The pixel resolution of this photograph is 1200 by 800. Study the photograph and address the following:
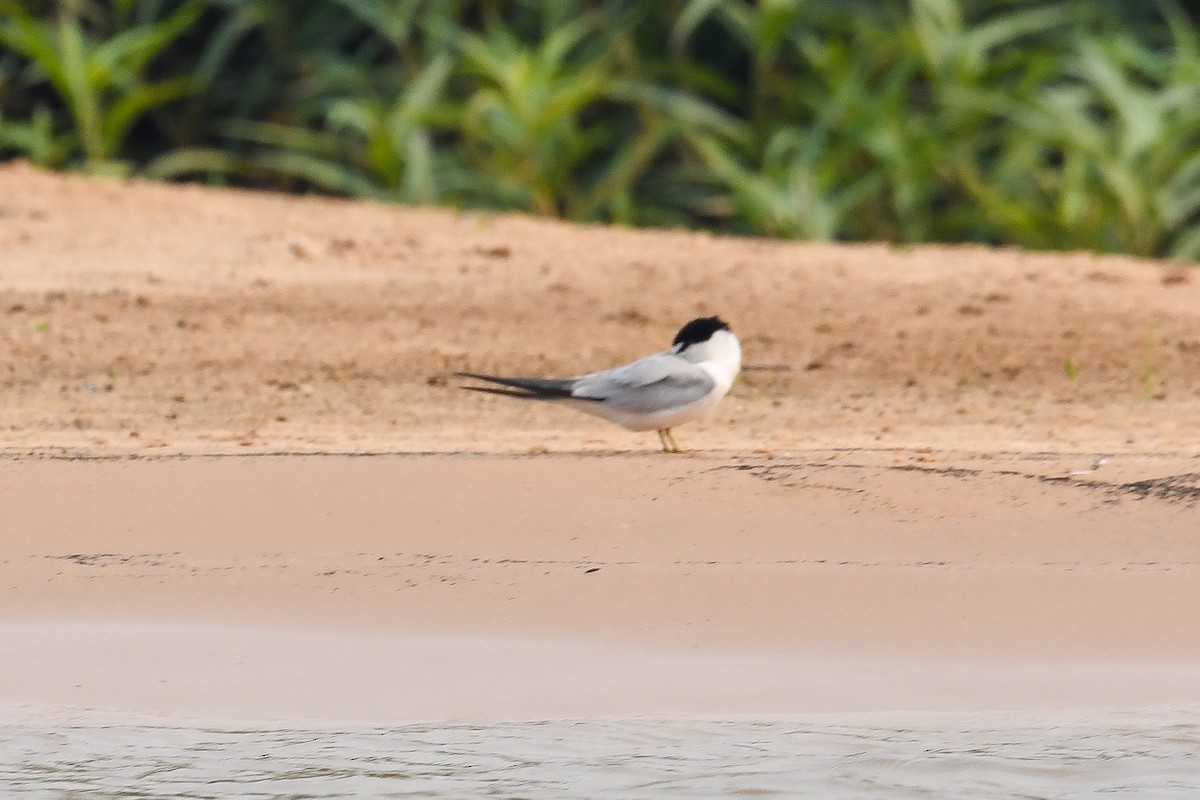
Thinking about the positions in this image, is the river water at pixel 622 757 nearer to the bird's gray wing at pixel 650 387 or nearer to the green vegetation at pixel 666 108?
the bird's gray wing at pixel 650 387

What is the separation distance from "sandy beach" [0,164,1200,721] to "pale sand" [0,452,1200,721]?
0.03 ft

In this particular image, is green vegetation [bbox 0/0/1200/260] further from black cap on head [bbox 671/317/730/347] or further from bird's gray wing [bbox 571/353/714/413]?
bird's gray wing [bbox 571/353/714/413]

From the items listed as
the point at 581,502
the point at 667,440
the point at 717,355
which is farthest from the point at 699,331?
the point at 581,502

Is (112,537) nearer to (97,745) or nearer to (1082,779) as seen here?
(97,745)

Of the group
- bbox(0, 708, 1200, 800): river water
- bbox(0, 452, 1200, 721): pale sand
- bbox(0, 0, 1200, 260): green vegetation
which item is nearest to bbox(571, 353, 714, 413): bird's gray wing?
bbox(0, 452, 1200, 721): pale sand

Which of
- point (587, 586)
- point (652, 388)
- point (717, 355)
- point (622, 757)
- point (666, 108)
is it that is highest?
point (666, 108)

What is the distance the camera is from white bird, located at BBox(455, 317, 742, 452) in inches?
216

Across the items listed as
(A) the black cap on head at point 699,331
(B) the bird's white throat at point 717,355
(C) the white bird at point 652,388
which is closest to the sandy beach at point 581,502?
(C) the white bird at point 652,388

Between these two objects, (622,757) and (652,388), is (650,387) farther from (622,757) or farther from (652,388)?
(622,757)

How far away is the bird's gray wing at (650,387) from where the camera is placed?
5.49 meters

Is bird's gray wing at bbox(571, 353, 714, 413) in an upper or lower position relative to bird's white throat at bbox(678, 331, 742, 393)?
lower

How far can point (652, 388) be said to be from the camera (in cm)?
550

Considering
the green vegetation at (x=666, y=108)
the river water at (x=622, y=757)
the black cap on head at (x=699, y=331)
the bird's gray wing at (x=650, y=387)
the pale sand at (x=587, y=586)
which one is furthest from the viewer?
the green vegetation at (x=666, y=108)

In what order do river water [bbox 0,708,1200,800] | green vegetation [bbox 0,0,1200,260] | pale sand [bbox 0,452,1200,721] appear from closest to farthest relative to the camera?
river water [bbox 0,708,1200,800], pale sand [bbox 0,452,1200,721], green vegetation [bbox 0,0,1200,260]
